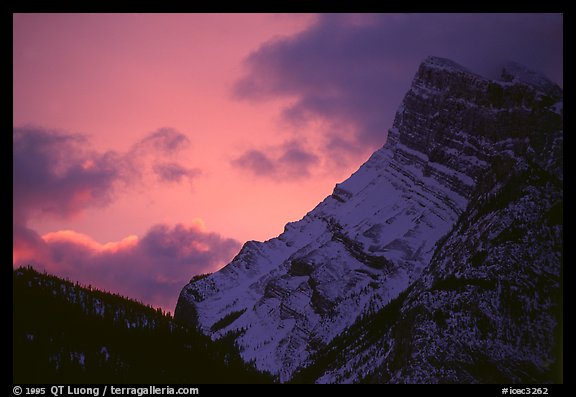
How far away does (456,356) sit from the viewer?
131875 millimetres
